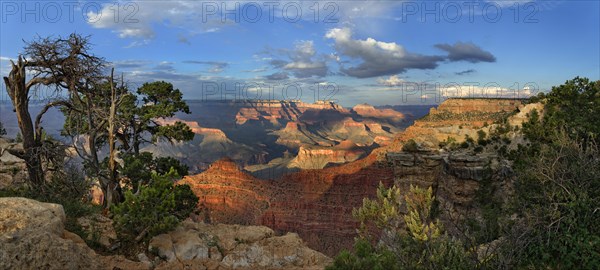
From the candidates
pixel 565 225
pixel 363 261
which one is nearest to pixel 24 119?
pixel 363 261

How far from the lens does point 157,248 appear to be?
12727mm

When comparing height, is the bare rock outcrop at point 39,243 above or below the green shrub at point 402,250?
above

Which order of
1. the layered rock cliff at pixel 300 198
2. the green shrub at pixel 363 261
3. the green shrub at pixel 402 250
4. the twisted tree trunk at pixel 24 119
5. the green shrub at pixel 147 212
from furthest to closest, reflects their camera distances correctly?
the layered rock cliff at pixel 300 198
the twisted tree trunk at pixel 24 119
the green shrub at pixel 147 212
the green shrub at pixel 402 250
the green shrub at pixel 363 261

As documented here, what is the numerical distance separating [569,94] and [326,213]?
196 feet

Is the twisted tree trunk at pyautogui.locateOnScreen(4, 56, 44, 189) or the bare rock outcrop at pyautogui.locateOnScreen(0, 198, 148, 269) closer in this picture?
the bare rock outcrop at pyautogui.locateOnScreen(0, 198, 148, 269)

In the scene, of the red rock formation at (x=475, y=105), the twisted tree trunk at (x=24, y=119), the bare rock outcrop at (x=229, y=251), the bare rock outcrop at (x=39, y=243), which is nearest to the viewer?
the bare rock outcrop at (x=39, y=243)

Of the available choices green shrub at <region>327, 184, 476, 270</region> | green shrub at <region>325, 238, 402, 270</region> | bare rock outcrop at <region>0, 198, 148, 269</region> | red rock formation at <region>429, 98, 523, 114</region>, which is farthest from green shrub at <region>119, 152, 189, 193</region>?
red rock formation at <region>429, 98, 523, 114</region>

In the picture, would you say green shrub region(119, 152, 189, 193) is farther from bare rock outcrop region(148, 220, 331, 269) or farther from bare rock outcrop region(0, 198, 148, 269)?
bare rock outcrop region(0, 198, 148, 269)

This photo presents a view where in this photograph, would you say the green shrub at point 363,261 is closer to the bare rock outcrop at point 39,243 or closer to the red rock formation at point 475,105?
the bare rock outcrop at point 39,243

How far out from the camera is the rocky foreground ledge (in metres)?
8.41

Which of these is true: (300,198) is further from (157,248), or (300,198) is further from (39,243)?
(39,243)

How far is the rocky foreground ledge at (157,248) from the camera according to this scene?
841cm

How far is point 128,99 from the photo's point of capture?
78.1ft

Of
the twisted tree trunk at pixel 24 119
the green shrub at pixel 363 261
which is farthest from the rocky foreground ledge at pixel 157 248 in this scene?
the twisted tree trunk at pixel 24 119
